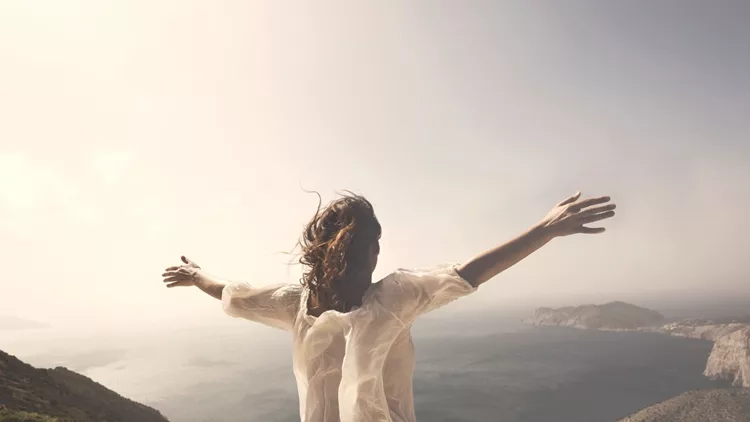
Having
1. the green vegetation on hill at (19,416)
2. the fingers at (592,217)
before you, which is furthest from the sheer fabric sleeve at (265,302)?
the green vegetation on hill at (19,416)

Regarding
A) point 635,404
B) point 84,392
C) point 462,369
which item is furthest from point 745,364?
point 84,392

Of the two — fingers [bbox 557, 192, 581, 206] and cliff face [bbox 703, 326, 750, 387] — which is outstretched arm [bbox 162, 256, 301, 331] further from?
cliff face [bbox 703, 326, 750, 387]

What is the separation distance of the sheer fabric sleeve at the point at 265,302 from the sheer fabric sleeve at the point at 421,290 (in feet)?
2.24

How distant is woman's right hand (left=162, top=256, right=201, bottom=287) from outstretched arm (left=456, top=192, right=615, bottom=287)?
214 cm

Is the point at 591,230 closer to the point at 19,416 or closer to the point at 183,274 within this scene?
the point at 183,274

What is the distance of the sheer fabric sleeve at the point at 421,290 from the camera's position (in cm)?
179

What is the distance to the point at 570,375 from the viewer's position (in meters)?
111

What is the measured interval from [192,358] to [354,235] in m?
217

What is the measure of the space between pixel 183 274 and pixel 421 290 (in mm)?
2084

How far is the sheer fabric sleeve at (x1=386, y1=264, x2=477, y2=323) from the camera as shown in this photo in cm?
179

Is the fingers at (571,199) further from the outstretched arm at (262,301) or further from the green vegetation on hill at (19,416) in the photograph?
the green vegetation on hill at (19,416)

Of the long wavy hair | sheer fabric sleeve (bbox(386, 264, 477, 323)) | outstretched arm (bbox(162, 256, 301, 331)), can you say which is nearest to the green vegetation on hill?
outstretched arm (bbox(162, 256, 301, 331))

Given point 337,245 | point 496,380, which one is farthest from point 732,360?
point 337,245

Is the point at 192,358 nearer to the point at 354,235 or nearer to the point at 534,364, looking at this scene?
the point at 534,364
